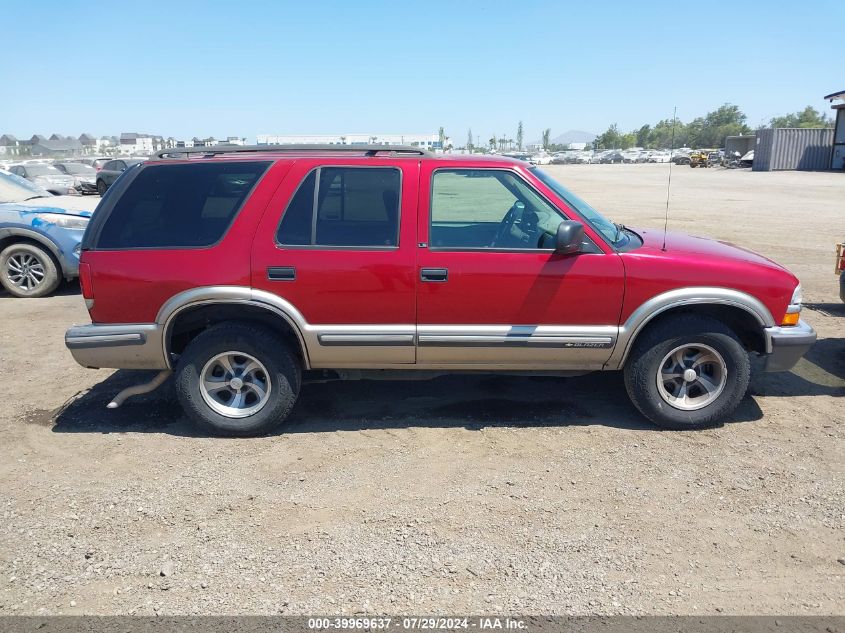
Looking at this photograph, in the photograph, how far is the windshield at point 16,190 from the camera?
10164mm

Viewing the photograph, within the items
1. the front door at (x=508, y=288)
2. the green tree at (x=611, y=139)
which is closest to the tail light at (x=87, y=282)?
the front door at (x=508, y=288)

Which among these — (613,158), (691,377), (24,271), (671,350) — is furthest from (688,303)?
(613,158)

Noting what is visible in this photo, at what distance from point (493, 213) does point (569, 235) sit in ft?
2.51

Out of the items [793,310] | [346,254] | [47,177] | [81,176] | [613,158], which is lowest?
[793,310]

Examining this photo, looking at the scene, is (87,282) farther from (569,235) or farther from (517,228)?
(569,235)

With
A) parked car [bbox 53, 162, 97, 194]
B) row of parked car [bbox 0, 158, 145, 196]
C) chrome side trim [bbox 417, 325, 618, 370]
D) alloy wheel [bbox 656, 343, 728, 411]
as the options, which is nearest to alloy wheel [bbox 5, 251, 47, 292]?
chrome side trim [bbox 417, 325, 618, 370]

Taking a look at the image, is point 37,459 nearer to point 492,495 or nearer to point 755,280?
point 492,495

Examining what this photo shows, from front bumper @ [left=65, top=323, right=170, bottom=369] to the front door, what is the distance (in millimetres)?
1836

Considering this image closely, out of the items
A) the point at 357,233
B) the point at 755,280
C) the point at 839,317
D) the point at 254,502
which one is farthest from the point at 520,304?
the point at 839,317

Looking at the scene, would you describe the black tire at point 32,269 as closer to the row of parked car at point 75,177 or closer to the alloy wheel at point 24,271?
the alloy wheel at point 24,271

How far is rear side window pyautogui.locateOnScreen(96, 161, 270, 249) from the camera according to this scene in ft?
14.4

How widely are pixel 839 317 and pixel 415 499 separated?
6236 millimetres

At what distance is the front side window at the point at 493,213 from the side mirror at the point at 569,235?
0.57ft

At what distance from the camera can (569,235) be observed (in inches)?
162
